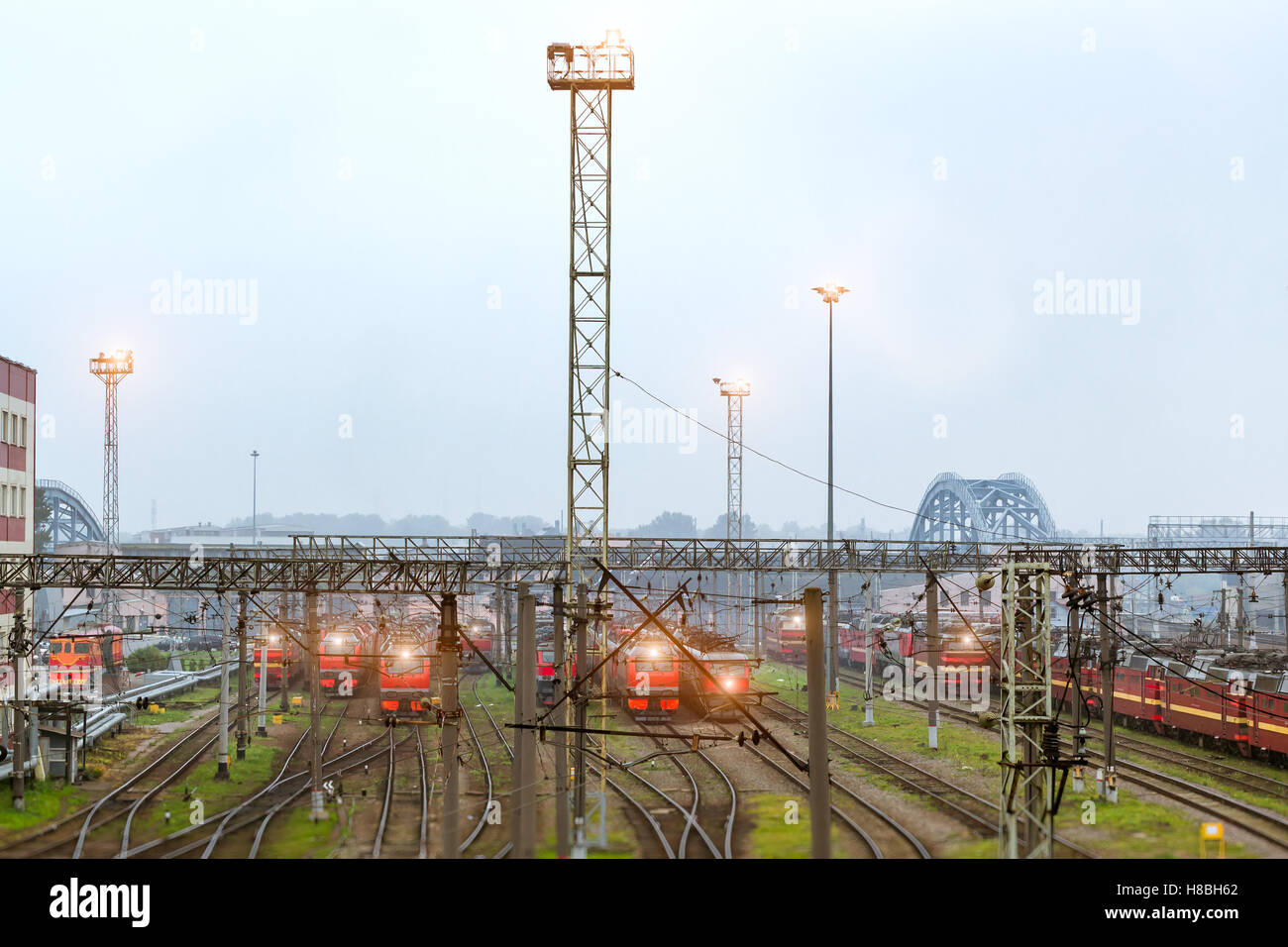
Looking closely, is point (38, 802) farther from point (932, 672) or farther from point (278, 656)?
point (278, 656)

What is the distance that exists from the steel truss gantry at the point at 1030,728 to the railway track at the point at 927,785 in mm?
5574

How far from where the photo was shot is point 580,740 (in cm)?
2198

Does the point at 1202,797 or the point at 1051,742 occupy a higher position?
the point at 1051,742

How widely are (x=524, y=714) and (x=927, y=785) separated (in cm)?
1694

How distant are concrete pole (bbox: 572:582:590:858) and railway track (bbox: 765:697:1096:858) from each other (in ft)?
30.8

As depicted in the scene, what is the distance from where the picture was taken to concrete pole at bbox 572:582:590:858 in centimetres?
2202

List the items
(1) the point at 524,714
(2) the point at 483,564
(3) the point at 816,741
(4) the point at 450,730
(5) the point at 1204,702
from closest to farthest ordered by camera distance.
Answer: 1. (3) the point at 816,741
2. (4) the point at 450,730
3. (1) the point at 524,714
4. (2) the point at 483,564
5. (5) the point at 1204,702

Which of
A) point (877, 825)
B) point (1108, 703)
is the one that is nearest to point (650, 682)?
point (877, 825)

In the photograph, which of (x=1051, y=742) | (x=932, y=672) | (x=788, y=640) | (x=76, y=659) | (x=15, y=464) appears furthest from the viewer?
(x=788, y=640)

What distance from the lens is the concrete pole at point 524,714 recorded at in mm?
18625

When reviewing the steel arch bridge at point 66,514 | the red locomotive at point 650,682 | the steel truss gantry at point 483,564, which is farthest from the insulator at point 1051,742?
the steel arch bridge at point 66,514

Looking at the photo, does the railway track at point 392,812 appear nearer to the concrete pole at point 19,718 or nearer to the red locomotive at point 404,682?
the red locomotive at point 404,682
